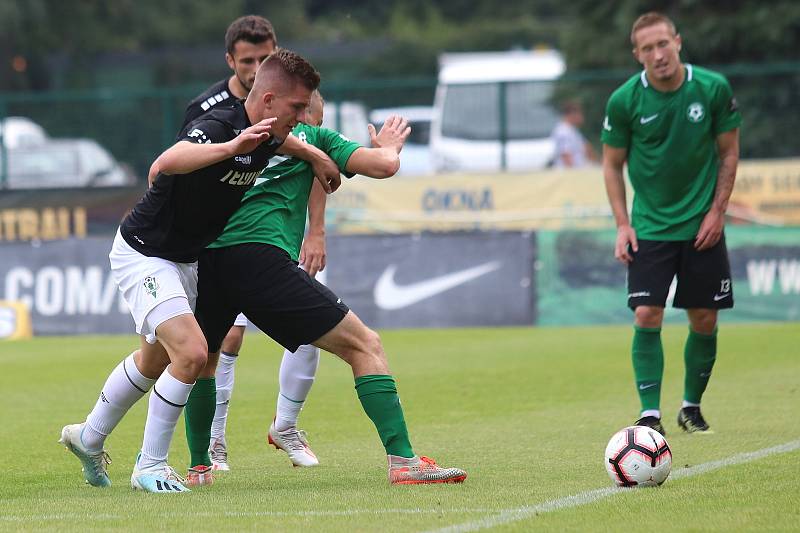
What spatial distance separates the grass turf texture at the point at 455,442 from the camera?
232 inches

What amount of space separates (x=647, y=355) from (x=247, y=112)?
323 cm

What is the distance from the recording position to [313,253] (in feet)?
25.6

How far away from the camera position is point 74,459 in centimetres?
821

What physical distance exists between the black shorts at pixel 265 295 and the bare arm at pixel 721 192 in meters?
2.75

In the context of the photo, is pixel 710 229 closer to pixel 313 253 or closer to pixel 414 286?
pixel 313 253

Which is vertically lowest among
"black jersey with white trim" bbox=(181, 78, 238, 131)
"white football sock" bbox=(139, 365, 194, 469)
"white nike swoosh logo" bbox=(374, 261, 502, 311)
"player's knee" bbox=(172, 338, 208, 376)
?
"white nike swoosh logo" bbox=(374, 261, 502, 311)

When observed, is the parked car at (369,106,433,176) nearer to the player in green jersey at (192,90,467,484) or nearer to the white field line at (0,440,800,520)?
the player in green jersey at (192,90,467,484)

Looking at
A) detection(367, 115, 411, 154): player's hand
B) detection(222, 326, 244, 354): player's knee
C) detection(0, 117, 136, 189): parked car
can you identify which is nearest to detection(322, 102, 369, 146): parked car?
detection(0, 117, 136, 189): parked car

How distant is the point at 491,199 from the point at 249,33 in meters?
11.0

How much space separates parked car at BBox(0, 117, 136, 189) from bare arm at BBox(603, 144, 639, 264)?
1303 cm

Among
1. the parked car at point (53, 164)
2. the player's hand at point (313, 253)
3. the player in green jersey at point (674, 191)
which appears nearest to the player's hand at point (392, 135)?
the player's hand at point (313, 253)

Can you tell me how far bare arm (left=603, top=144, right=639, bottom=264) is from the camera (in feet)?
29.1

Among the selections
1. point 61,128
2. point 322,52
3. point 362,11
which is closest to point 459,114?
point 61,128

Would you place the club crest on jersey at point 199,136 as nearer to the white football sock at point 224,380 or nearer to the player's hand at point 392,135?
the player's hand at point 392,135
